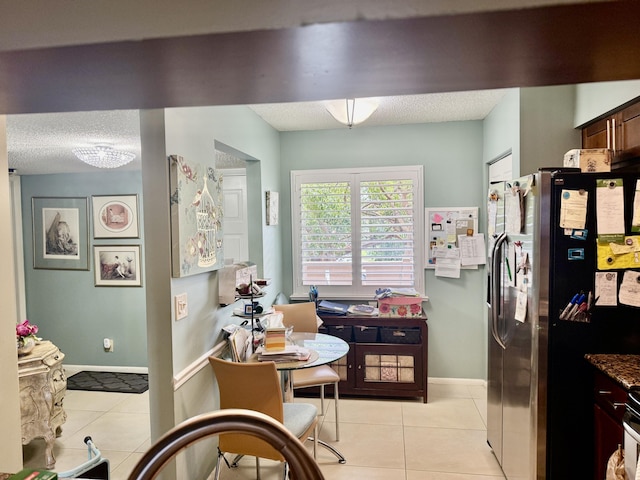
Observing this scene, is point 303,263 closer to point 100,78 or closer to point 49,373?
point 49,373

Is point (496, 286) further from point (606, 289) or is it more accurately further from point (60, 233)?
point (60, 233)

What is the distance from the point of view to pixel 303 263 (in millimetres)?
4062

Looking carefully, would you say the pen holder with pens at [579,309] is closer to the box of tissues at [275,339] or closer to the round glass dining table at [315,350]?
the round glass dining table at [315,350]

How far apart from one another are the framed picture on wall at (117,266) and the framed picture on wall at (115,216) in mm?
157

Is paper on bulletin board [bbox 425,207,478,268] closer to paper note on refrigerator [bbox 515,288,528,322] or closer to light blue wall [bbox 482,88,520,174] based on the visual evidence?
light blue wall [bbox 482,88,520,174]

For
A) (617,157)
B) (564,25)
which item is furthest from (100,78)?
(617,157)

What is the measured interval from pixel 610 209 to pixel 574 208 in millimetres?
164

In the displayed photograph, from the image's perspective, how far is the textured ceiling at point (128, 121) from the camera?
2.61m

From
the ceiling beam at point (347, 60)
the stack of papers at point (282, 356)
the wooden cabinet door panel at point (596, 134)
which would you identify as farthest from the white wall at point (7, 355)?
A: the wooden cabinet door panel at point (596, 134)

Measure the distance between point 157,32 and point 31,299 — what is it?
544cm

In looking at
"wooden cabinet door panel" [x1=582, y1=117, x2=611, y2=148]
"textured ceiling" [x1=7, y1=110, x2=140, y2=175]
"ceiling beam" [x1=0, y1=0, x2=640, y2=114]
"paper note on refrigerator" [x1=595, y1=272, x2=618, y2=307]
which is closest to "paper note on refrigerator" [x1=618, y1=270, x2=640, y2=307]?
"paper note on refrigerator" [x1=595, y1=272, x2=618, y2=307]

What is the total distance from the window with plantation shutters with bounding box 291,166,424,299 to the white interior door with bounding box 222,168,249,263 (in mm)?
717

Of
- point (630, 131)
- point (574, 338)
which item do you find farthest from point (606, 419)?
point (630, 131)

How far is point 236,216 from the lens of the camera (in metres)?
4.46
